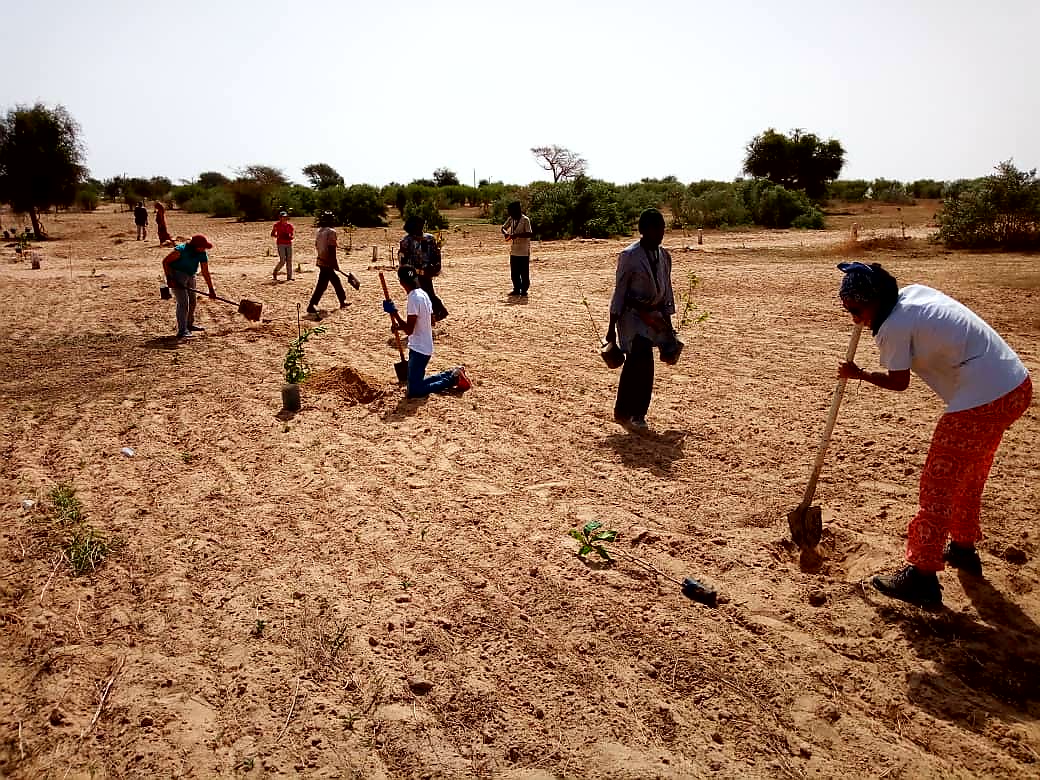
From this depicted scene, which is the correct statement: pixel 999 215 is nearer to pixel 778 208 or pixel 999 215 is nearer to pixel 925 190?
pixel 778 208

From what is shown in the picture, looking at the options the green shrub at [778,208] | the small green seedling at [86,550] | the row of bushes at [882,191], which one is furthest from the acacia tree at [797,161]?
the small green seedling at [86,550]

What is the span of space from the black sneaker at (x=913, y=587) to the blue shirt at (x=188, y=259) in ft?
27.5

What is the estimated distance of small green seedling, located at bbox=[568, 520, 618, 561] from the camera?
13.8ft

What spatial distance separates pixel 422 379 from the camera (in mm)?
7090

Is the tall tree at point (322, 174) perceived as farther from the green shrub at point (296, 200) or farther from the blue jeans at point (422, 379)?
the blue jeans at point (422, 379)

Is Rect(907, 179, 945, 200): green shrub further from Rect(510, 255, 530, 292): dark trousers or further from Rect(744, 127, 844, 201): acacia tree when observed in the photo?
Rect(510, 255, 530, 292): dark trousers

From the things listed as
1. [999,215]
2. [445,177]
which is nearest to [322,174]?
[445,177]

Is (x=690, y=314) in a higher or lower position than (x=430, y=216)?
lower

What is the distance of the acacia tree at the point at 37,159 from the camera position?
25250 mm

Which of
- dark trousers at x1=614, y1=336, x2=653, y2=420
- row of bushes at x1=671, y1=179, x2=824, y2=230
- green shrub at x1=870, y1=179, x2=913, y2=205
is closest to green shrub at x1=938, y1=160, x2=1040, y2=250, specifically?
row of bushes at x1=671, y1=179, x2=824, y2=230

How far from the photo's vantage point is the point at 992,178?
62.6 ft

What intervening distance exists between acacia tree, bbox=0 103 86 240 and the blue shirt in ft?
67.9

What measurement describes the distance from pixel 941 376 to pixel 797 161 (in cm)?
4266

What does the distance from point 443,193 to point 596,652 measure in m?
45.5
